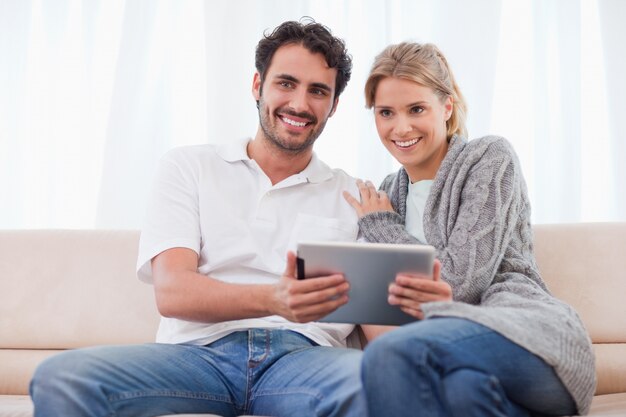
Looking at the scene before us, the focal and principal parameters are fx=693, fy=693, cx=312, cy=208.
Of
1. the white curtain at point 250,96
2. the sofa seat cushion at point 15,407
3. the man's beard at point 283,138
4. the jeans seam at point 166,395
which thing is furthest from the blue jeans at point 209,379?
the white curtain at point 250,96

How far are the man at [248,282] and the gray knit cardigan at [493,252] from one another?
0.69 ft

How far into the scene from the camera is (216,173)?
176cm

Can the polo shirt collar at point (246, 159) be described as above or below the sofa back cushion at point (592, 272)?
above

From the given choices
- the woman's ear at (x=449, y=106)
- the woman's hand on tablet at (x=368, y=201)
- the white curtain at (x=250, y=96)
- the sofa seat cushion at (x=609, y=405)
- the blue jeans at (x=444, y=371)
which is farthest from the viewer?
the white curtain at (x=250, y=96)

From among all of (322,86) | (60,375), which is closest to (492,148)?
(322,86)

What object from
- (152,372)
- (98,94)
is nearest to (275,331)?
(152,372)

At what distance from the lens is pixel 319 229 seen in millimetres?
1751

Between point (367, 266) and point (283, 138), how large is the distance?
64 centimetres

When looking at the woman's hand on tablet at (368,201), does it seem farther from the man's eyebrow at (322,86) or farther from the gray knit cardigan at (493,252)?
the man's eyebrow at (322,86)

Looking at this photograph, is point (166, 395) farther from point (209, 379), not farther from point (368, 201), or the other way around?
point (368, 201)

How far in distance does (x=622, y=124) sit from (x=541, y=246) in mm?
886

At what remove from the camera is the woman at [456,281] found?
43.9 inches

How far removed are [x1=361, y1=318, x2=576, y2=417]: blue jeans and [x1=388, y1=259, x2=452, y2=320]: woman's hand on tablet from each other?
117 mm

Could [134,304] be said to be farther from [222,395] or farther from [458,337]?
[458,337]
